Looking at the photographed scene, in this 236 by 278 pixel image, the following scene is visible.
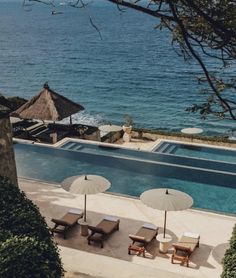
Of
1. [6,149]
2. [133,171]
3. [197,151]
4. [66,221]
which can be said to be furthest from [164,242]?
[197,151]

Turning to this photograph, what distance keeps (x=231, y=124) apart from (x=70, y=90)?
94.7ft

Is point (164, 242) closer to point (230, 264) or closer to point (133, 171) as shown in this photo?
point (230, 264)

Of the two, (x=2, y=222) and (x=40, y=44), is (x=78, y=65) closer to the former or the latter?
Result: (x=40, y=44)

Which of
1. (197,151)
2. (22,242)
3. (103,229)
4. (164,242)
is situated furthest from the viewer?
(197,151)

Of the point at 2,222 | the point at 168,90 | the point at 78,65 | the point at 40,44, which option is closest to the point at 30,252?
the point at 2,222

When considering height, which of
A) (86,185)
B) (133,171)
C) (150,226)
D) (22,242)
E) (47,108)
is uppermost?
(22,242)

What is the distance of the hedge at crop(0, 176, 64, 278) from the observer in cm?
697

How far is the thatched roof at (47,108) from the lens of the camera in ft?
80.6

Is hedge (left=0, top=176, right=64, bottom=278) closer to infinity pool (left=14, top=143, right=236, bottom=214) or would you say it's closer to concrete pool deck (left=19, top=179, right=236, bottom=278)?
concrete pool deck (left=19, top=179, right=236, bottom=278)

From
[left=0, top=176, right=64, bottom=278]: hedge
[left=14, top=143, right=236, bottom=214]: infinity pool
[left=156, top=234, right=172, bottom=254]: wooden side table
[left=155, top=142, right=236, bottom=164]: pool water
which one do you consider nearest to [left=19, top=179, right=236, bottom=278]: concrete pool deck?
[left=156, top=234, right=172, bottom=254]: wooden side table

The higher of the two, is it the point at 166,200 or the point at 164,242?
the point at 166,200

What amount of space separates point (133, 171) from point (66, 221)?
7.01 m

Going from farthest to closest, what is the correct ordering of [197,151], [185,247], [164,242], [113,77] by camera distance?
1. [113,77]
2. [197,151]
3. [164,242]
4. [185,247]

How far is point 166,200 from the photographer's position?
13.2 meters
